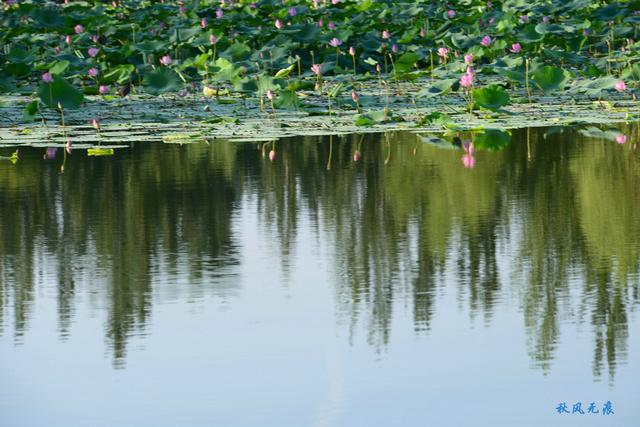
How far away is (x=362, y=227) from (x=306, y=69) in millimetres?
7830

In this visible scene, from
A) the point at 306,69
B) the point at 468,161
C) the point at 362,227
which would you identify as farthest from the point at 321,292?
the point at 306,69

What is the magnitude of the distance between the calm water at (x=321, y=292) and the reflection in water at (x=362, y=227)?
0.6 inches

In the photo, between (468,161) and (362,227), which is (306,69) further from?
(362,227)

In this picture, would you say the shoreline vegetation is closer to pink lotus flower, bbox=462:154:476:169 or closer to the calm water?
pink lotus flower, bbox=462:154:476:169

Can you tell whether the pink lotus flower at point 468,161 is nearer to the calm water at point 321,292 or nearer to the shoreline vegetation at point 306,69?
the calm water at point 321,292

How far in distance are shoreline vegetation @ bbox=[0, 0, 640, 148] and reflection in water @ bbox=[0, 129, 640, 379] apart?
888 mm

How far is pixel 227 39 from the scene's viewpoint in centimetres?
1399

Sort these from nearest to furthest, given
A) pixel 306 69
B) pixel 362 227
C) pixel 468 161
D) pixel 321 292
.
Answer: pixel 321 292
pixel 362 227
pixel 468 161
pixel 306 69

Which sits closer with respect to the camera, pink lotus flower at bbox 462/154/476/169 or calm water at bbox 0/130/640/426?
calm water at bbox 0/130/640/426

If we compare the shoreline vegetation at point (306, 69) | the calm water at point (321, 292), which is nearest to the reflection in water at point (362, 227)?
the calm water at point (321, 292)

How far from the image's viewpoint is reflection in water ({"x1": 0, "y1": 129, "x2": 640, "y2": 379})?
477 centimetres

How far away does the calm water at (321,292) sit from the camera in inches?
152

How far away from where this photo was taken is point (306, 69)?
1380 centimetres

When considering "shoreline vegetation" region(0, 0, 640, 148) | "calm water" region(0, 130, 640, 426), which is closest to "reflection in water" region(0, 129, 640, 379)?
"calm water" region(0, 130, 640, 426)
